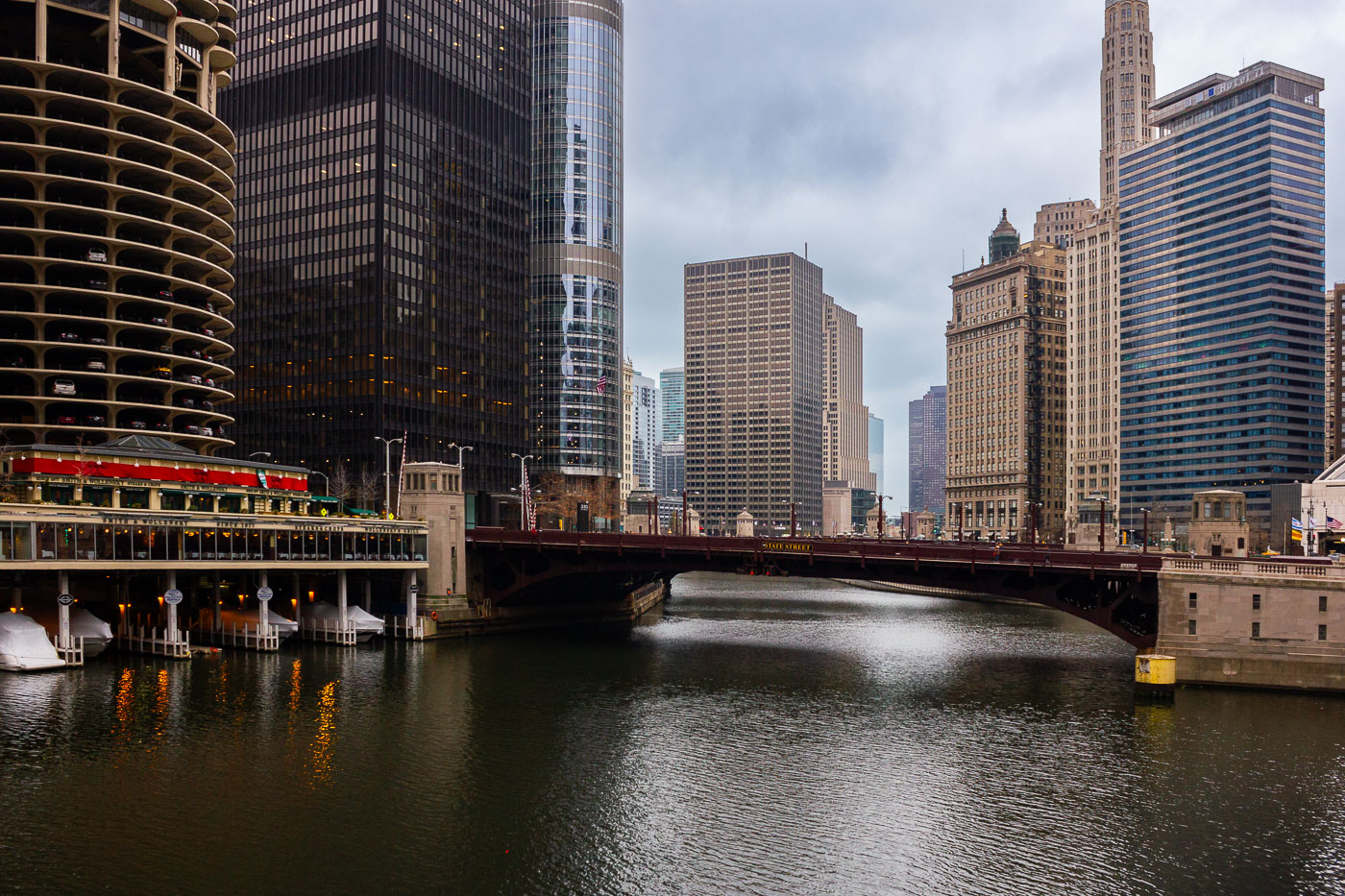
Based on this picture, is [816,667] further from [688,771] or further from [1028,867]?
[1028,867]

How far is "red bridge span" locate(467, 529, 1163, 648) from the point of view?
8169 cm

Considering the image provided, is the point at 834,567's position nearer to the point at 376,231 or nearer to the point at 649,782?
the point at 649,782

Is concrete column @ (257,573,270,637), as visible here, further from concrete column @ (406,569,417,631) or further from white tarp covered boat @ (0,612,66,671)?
white tarp covered boat @ (0,612,66,671)

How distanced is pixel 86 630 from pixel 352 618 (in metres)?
22.5

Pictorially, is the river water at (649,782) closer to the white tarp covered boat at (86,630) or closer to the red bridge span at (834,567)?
the white tarp covered boat at (86,630)

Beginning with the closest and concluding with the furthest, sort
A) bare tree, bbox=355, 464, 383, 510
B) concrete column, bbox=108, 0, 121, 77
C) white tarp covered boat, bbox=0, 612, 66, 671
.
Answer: white tarp covered boat, bbox=0, 612, 66, 671 < concrete column, bbox=108, 0, 121, 77 < bare tree, bbox=355, 464, 383, 510

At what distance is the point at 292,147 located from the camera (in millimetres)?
183250

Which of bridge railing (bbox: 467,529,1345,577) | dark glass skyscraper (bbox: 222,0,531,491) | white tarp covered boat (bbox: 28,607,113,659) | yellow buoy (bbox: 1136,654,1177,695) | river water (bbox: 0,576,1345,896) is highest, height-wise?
dark glass skyscraper (bbox: 222,0,531,491)

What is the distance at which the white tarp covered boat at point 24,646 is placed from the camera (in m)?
74.2

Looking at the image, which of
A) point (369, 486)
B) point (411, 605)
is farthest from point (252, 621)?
point (369, 486)

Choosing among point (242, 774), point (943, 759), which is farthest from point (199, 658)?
point (943, 759)

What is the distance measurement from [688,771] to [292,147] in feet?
526

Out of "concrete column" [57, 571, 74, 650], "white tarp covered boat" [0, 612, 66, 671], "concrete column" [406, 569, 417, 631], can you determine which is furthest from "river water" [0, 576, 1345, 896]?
"concrete column" [406, 569, 417, 631]

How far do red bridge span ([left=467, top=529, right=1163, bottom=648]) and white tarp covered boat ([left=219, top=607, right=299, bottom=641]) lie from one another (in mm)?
20716
